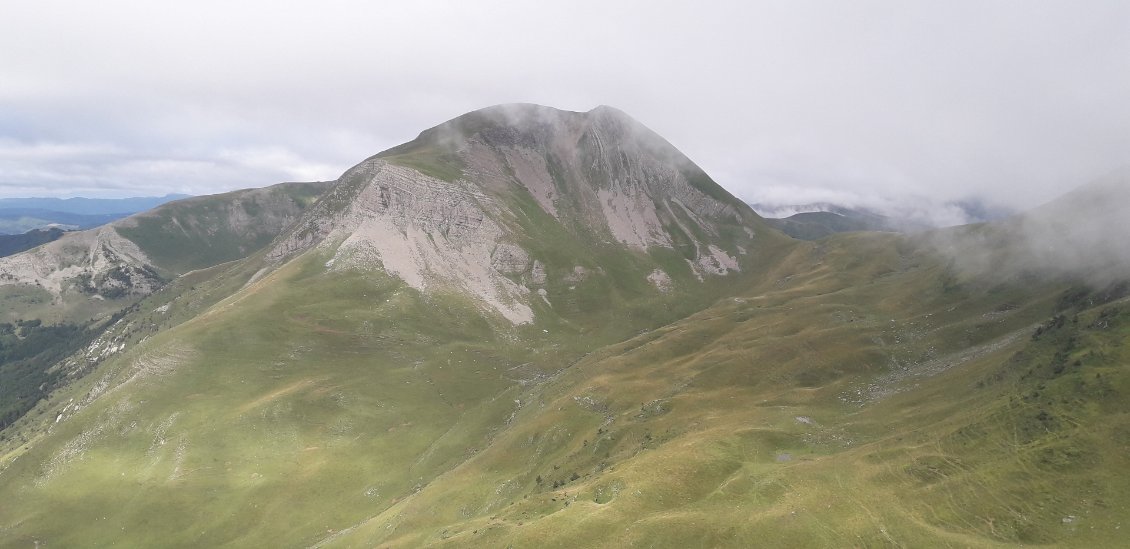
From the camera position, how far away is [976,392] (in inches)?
2586

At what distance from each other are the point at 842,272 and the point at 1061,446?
162m

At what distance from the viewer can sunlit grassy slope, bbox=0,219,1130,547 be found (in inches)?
1865

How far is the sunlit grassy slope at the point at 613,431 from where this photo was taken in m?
47.4

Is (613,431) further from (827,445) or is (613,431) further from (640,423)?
(827,445)

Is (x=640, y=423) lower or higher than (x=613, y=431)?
higher

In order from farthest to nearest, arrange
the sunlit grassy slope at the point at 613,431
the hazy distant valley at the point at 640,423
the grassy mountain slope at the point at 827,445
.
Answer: the hazy distant valley at the point at 640,423
the sunlit grassy slope at the point at 613,431
the grassy mountain slope at the point at 827,445

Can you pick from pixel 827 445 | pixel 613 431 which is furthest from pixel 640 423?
pixel 827 445

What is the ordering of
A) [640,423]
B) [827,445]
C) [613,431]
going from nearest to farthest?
1. [827,445]
2. [613,431]
3. [640,423]

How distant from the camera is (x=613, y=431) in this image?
7675 centimetres

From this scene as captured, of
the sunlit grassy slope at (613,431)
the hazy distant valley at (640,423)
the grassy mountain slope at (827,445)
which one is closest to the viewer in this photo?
the grassy mountain slope at (827,445)

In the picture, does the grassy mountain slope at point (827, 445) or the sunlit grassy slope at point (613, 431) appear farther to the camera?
the sunlit grassy slope at point (613, 431)

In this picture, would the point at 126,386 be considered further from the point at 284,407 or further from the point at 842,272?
the point at 842,272

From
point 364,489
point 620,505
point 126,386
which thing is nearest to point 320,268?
point 126,386

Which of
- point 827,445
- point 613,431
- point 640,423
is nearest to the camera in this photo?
point 827,445
